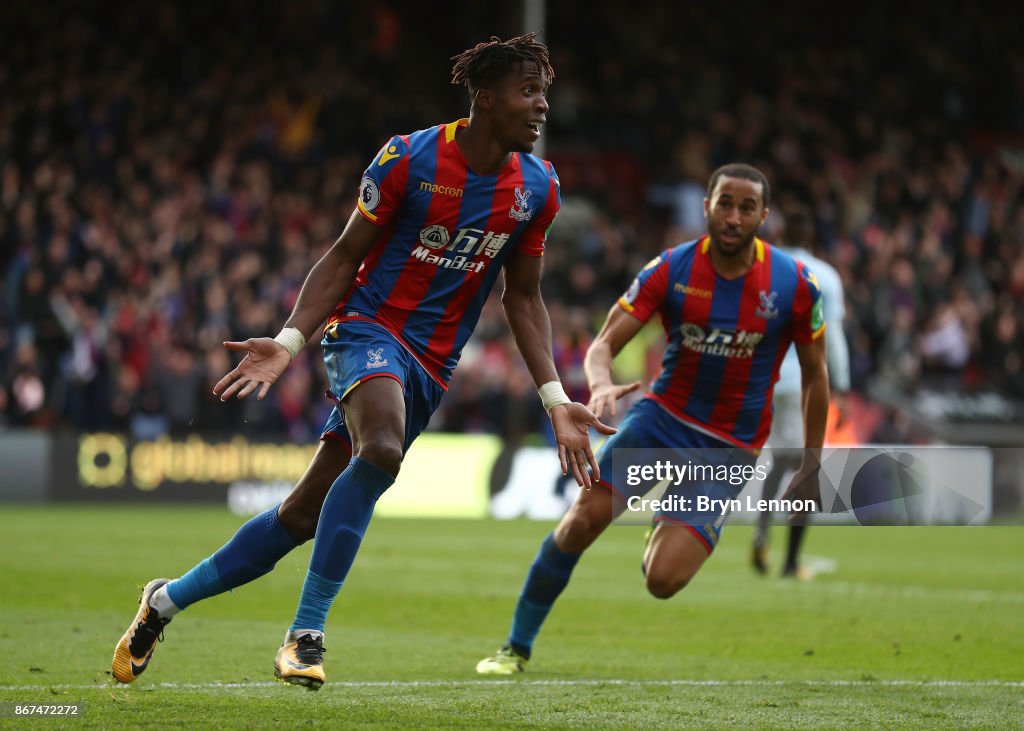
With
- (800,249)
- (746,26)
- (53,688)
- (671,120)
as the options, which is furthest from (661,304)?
(746,26)

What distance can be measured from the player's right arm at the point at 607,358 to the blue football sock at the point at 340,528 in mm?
1274

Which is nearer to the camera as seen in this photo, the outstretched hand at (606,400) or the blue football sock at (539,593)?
the outstretched hand at (606,400)

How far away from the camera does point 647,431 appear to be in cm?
739

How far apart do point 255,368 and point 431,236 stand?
1.00 meters

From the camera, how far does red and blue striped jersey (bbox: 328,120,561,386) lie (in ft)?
19.6

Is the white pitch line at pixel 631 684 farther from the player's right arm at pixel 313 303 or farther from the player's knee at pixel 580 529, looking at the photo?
the player's right arm at pixel 313 303

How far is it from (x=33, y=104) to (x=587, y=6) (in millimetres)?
12074

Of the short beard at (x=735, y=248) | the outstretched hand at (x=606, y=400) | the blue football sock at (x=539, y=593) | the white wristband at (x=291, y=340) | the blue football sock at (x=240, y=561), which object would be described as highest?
the short beard at (x=735, y=248)

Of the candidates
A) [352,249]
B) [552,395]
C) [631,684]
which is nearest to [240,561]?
[352,249]

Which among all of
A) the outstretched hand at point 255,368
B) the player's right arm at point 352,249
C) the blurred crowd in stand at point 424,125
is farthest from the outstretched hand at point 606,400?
the blurred crowd in stand at point 424,125

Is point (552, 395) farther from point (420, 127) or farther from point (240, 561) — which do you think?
point (420, 127)

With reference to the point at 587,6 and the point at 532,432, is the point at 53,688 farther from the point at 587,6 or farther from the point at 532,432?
the point at 587,6

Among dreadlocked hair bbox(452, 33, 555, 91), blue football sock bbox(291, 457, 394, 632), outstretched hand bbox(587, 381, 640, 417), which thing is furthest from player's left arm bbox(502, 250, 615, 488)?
blue football sock bbox(291, 457, 394, 632)

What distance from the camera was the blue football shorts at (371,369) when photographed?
5797mm
